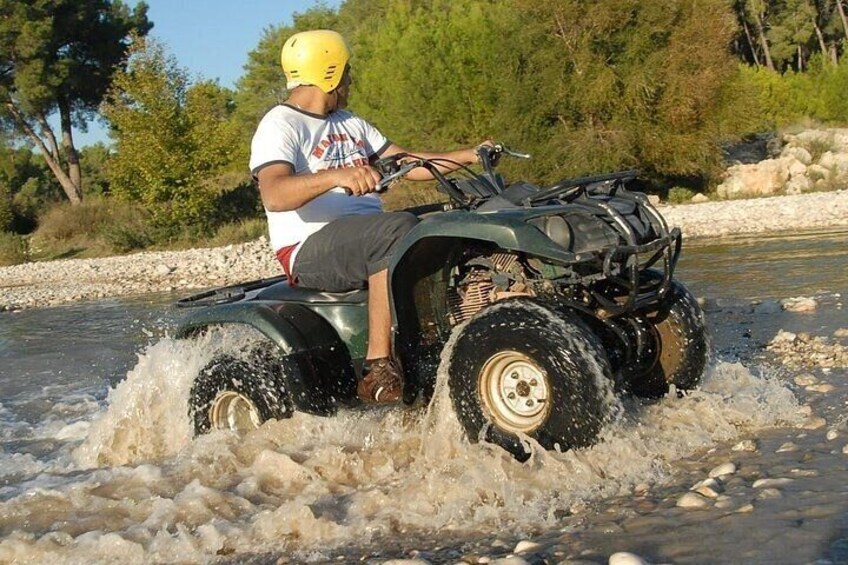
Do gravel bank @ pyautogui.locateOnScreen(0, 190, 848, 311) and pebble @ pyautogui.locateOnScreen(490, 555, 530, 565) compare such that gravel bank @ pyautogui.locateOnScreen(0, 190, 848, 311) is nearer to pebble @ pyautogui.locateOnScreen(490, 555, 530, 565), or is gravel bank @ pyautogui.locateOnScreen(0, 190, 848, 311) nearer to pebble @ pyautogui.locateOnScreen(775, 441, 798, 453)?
pebble @ pyautogui.locateOnScreen(775, 441, 798, 453)

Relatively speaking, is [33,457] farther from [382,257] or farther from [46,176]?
[46,176]

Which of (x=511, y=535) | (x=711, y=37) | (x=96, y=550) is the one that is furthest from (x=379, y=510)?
(x=711, y=37)

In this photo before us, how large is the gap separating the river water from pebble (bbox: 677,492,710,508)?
0.5 inches

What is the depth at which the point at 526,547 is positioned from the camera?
3.69m

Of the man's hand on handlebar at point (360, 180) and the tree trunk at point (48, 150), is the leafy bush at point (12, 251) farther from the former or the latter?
the man's hand on handlebar at point (360, 180)

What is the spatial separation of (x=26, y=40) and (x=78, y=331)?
35772 mm

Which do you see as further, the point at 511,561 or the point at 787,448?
the point at 787,448

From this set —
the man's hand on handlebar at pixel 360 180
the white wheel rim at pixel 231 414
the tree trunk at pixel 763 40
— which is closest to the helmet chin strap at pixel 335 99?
the man's hand on handlebar at pixel 360 180

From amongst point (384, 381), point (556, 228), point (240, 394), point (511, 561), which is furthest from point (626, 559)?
point (240, 394)

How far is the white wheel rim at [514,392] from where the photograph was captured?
443 centimetres

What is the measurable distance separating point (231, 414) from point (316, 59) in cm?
207

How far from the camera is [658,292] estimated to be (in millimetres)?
4781

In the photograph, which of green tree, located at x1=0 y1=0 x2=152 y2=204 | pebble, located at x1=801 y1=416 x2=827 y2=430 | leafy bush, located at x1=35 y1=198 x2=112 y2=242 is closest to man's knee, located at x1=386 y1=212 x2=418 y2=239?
pebble, located at x1=801 y1=416 x2=827 y2=430

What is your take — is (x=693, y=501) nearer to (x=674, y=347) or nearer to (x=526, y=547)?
(x=526, y=547)
